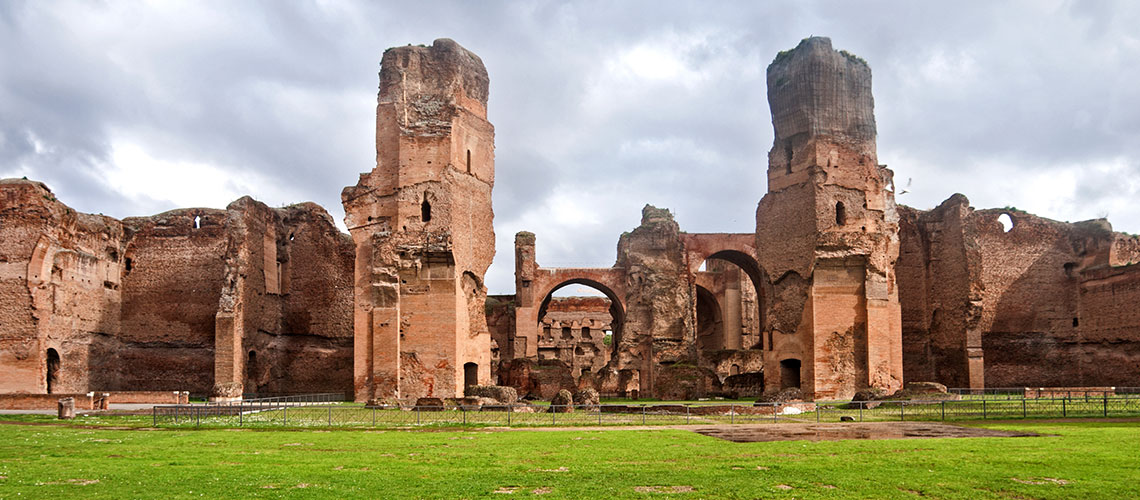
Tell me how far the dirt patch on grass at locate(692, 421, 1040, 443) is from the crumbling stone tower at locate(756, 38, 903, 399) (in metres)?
10.2

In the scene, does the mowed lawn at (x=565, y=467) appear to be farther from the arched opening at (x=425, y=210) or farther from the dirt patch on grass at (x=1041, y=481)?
the arched opening at (x=425, y=210)

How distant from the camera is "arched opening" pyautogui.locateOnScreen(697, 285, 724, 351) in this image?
40500mm

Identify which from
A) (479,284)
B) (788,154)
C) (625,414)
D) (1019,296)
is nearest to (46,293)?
(479,284)

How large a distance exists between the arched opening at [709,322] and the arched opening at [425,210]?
1912 centimetres

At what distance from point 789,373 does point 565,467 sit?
19.2 m

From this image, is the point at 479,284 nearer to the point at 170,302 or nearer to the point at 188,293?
the point at 188,293

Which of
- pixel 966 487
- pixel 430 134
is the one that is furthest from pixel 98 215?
pixel 966 487

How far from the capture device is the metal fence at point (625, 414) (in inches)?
644

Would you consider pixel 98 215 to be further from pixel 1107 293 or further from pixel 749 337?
pixel 1107 293

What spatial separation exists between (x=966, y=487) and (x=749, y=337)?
1246 inches

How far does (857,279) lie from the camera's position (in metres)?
25.9

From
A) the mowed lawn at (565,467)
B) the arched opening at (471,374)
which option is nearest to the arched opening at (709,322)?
the arched opening at (471,374)

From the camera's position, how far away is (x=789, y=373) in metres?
27.2

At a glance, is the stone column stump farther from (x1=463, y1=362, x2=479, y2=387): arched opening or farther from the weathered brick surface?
(x1=463, y1=362, x2=479, y2=387): arched opening
